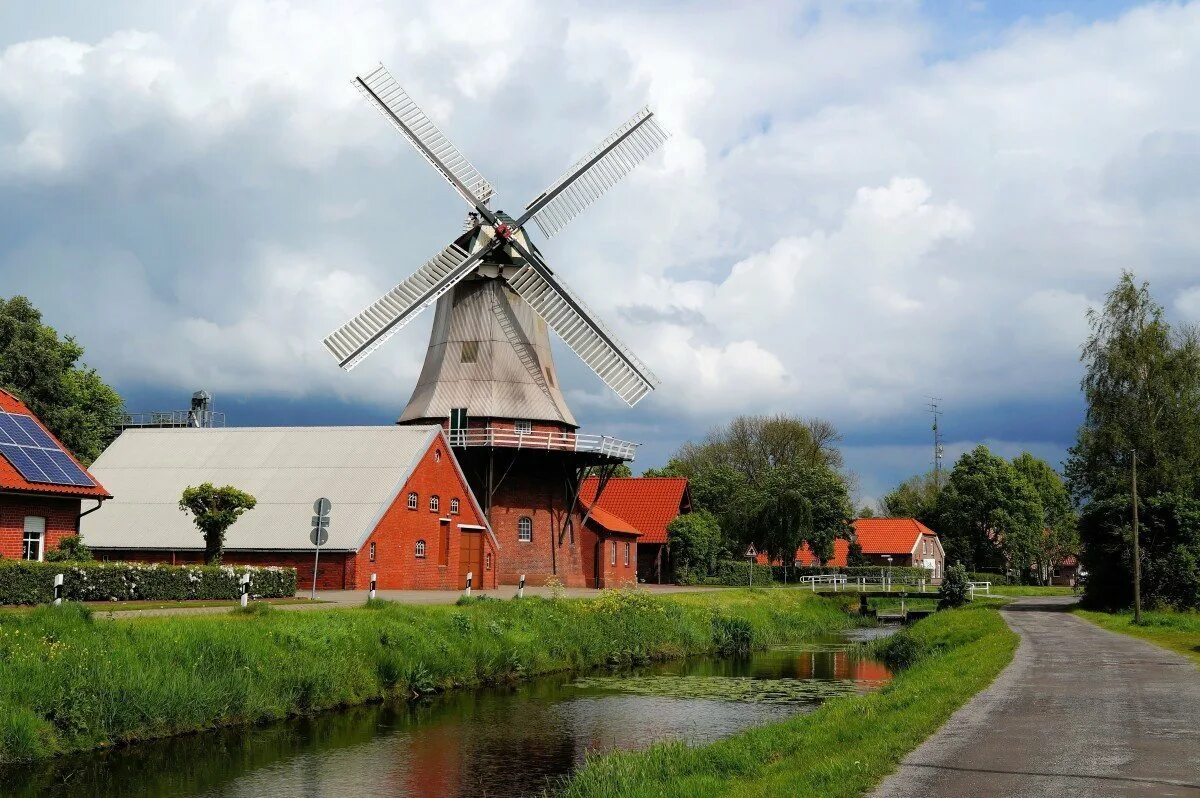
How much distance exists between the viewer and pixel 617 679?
25.3 meters

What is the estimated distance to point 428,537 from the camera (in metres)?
38.0

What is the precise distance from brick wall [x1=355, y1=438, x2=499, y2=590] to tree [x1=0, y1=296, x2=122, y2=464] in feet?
74.4

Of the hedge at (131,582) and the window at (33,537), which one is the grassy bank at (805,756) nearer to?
the hedge at (131,582)

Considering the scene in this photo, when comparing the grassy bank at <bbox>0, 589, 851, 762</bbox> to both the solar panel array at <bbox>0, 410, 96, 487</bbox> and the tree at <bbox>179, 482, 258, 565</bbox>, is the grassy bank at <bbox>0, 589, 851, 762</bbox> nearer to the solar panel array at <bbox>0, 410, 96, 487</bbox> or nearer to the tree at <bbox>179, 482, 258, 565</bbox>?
the tree at <bbox>179, 482, 258, 565</bbox>

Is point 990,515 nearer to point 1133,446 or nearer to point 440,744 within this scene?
point 1133,446

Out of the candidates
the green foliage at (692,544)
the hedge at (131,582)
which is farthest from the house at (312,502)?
the green foliage at (692,544)

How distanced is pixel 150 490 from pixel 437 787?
93.1ft

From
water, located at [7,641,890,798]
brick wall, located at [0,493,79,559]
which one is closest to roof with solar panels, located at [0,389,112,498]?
brick wall, located at [0,493,79,559]

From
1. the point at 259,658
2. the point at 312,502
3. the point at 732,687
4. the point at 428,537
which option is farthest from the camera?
the point at 428,537

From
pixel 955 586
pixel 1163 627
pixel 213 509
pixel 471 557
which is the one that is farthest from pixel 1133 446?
pixel 213 509

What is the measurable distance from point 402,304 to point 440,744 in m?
29.8

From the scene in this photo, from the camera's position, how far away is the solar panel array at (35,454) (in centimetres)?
2725

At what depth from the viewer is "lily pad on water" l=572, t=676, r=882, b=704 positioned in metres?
22.3

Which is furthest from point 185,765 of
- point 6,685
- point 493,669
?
point 493,669
